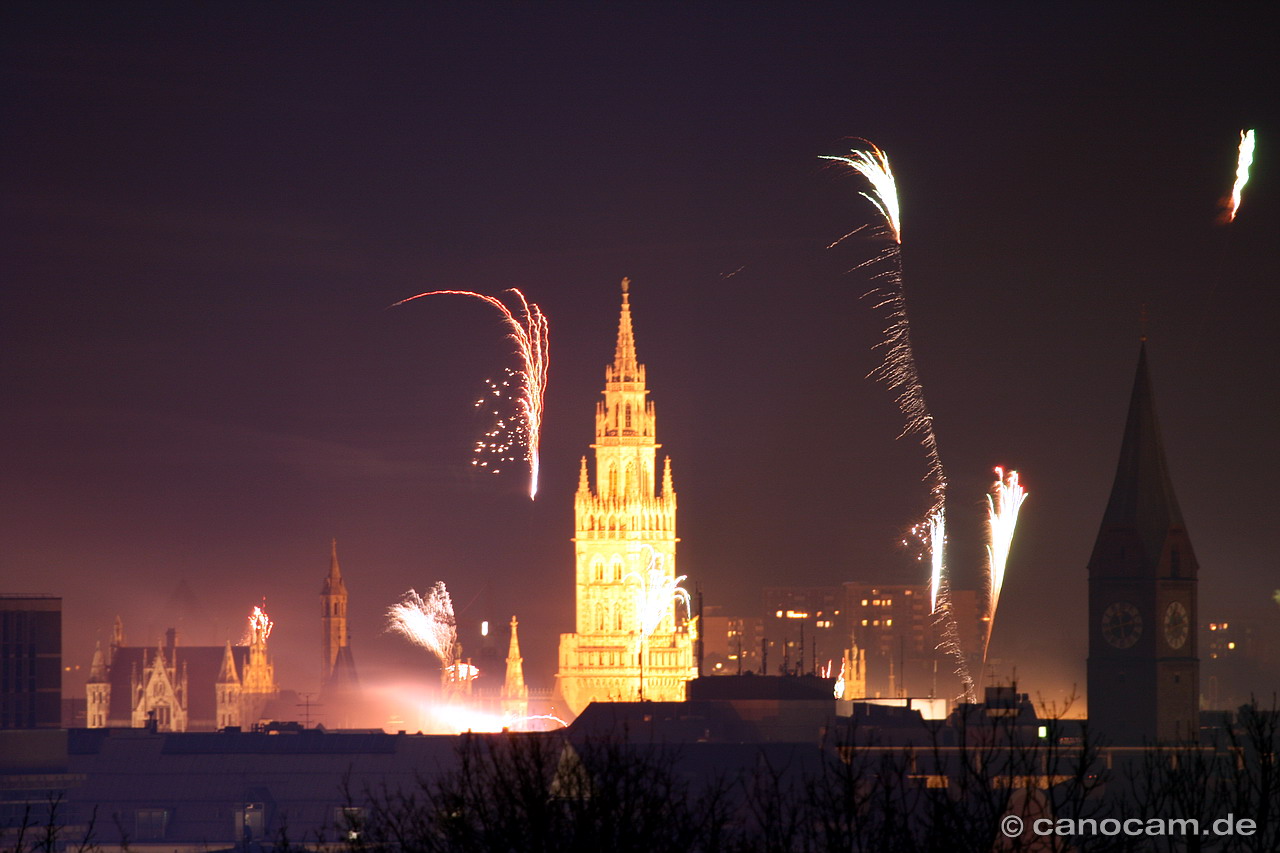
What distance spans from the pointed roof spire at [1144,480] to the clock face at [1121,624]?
2.05m

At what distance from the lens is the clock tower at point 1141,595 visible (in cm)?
11156

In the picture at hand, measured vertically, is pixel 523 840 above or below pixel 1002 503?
below

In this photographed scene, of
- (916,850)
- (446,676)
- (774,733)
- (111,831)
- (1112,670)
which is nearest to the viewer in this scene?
(916,850)

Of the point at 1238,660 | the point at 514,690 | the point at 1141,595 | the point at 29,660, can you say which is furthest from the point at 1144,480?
the point at 29,660

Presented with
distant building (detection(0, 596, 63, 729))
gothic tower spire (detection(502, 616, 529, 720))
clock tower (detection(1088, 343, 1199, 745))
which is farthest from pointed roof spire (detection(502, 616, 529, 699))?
clock tower (detection(1088, 343, 1199, 745))

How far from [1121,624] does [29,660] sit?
8575 centimetres

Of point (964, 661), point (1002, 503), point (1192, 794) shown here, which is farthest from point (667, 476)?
point (1192, 794)

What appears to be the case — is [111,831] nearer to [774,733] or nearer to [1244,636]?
[774,733]

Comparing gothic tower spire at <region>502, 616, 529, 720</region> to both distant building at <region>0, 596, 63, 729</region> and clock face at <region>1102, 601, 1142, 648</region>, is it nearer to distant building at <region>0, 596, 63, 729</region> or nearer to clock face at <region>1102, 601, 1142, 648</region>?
distant building at <region>0, 596, 63, 729</region>

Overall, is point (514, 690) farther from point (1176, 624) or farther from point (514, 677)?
point (1176, 624)

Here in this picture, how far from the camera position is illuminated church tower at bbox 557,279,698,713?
159750mm

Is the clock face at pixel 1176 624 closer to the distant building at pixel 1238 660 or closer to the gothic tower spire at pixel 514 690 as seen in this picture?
the distant building at pixel 1238 660

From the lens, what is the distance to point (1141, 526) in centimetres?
11400

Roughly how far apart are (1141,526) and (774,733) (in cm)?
1826
